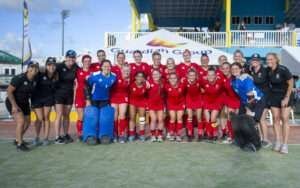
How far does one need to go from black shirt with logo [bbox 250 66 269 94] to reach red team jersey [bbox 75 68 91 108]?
342 cm

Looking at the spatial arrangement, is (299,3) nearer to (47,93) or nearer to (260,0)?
(260,0)

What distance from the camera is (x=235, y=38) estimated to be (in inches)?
1010

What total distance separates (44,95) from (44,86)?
0.18 metres

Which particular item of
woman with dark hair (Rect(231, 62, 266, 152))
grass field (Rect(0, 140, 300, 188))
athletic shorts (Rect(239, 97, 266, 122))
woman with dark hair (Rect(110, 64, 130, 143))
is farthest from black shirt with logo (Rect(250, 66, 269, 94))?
woman with dark hair (Rect(110, 64, 130, 143))

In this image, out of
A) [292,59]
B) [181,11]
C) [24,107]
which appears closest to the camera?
[24,107]

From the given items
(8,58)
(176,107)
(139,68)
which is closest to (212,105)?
(176,107)

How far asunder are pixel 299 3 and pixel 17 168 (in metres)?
26.7

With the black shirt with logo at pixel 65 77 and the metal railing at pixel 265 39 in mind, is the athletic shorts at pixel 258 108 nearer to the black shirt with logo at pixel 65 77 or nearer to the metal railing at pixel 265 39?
the black shirt with logo at pixel 65 77

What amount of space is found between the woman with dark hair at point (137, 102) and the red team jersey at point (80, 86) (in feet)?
3.24

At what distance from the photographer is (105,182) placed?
571 centimetres

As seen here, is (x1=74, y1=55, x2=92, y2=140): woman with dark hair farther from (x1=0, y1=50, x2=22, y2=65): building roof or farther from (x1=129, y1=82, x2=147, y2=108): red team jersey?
(x1=0, y1=50, x2=22, y2=65): building roof

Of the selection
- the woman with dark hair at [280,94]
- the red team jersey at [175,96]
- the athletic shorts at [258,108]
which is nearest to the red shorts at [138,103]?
the red team jersey at [175,96]

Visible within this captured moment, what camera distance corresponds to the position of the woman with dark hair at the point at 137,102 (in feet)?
30.1

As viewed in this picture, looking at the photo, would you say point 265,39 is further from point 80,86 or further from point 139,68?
point 80,86
